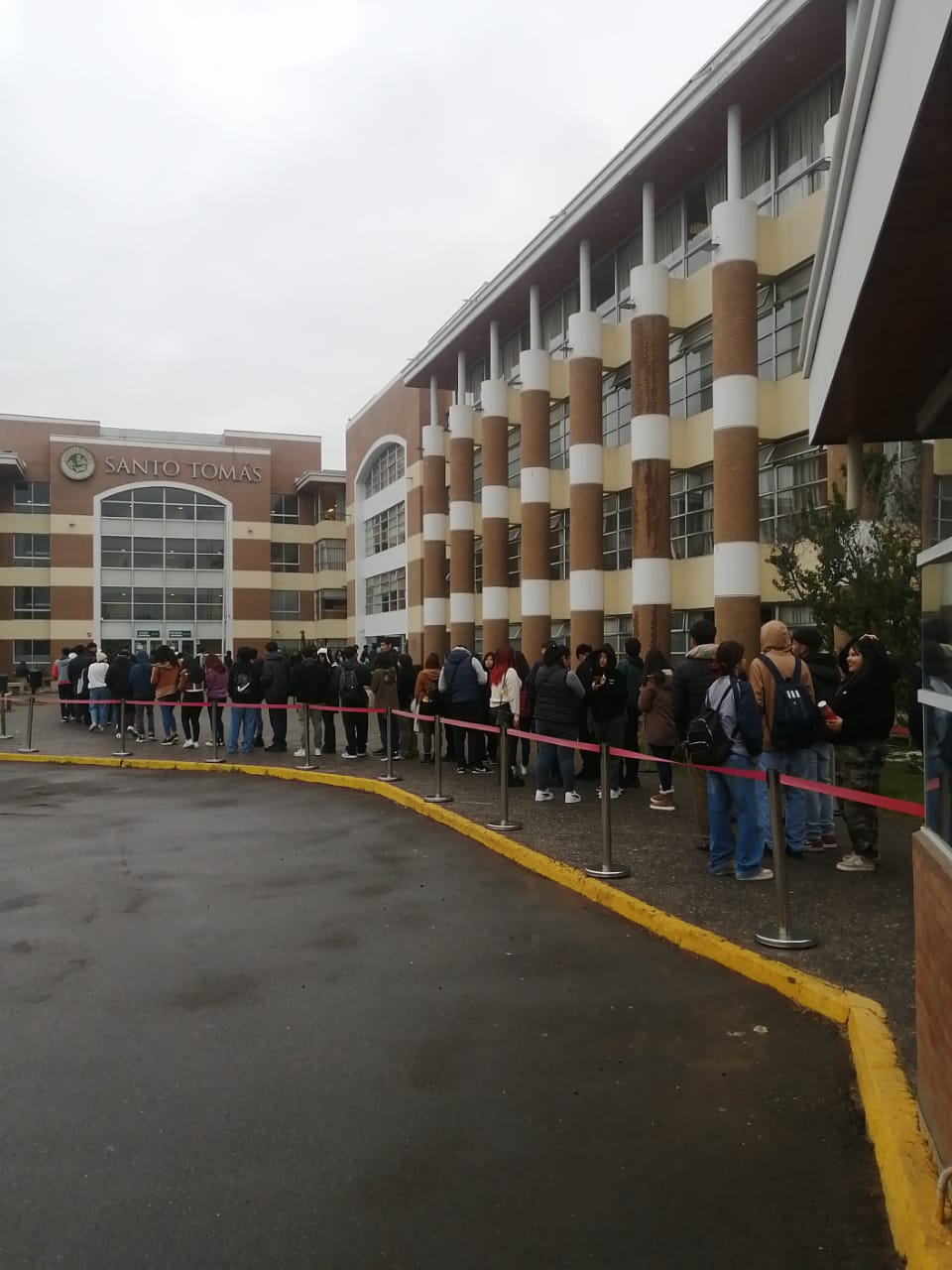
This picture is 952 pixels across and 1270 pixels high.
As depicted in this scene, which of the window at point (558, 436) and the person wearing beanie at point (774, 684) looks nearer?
the person wearing beanie at point (774, 684)

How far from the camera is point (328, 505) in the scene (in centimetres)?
6412

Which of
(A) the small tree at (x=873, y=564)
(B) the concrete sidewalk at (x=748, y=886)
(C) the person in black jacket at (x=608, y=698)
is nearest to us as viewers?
(B) the concrete sidewalk at (x=748, y=886)

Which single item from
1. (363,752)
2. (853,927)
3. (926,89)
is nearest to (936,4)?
(926,89)

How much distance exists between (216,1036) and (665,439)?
2124 cm

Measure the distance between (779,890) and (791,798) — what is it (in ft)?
8.34

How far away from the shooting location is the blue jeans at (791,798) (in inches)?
316

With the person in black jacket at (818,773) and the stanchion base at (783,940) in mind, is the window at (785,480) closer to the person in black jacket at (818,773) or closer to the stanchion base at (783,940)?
the person in black jacket at (818,773)

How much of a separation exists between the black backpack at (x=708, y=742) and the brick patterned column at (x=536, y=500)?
2234 centimetres

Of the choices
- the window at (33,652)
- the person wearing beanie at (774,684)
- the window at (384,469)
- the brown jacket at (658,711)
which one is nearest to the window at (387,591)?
the window at (384,469)

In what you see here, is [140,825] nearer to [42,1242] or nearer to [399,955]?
[399,955]

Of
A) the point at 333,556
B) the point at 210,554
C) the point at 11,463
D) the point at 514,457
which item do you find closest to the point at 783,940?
the point at 514,457

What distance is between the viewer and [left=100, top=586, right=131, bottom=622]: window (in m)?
59.2

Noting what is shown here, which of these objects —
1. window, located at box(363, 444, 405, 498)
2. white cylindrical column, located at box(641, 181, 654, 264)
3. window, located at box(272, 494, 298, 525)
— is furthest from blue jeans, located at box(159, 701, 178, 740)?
window, located at box(272, 494, 298, 525)

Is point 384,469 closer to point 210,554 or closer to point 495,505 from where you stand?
point 495,505
